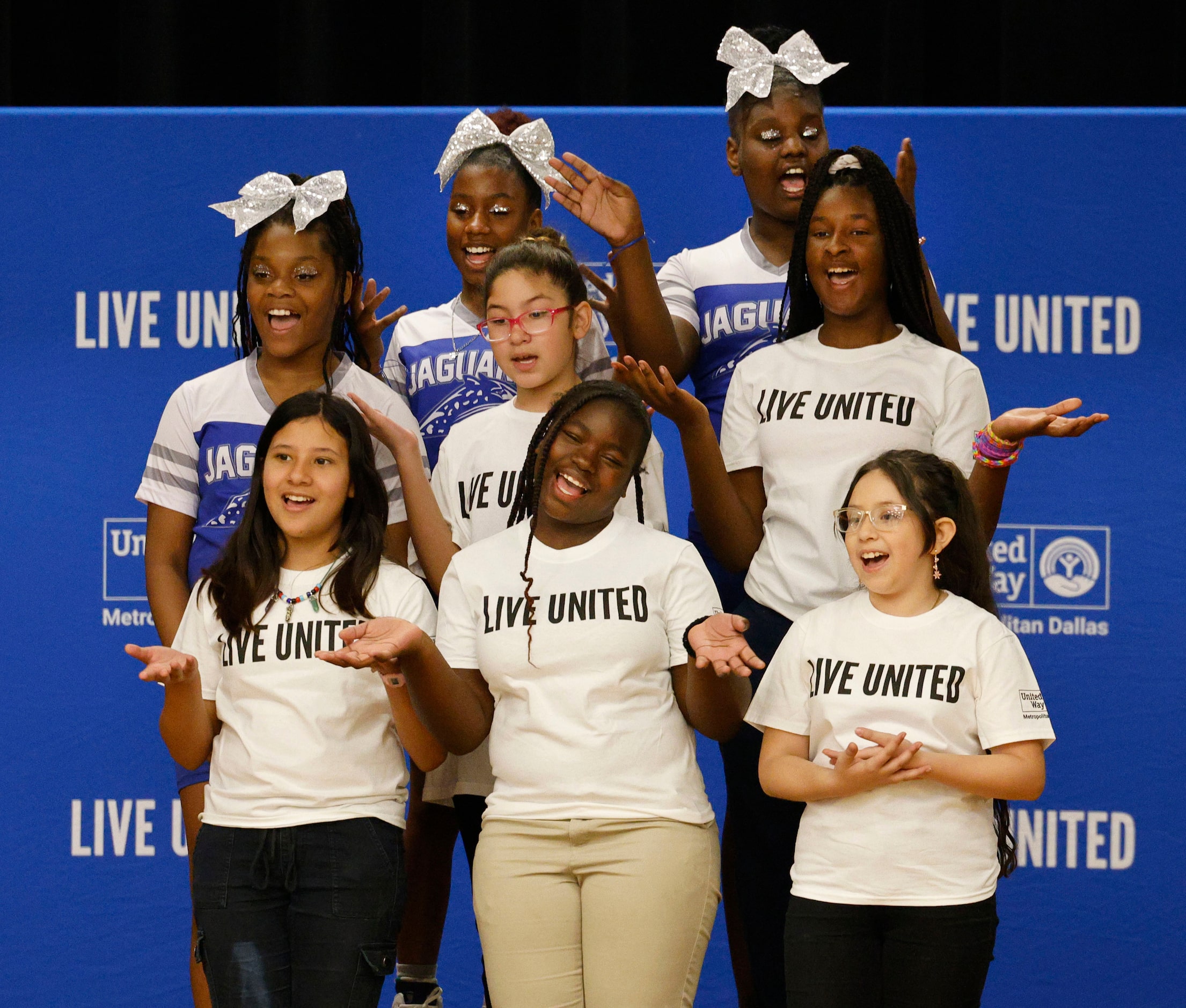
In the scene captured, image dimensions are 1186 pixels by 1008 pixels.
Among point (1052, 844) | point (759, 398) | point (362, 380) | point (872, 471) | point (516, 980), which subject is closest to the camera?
point (516, 980)

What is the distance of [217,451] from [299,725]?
23.6 inches

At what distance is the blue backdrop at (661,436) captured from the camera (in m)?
3.15

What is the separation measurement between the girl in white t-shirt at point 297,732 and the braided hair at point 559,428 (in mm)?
216

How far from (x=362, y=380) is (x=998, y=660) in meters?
1.22

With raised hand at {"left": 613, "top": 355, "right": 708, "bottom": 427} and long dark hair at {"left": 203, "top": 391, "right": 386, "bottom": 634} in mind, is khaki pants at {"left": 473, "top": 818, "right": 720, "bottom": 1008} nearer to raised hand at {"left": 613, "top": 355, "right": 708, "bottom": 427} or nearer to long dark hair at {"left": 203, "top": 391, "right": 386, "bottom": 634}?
long dark hair at {"left": 203, "top": 391, "right": 386, "bottom": 634}

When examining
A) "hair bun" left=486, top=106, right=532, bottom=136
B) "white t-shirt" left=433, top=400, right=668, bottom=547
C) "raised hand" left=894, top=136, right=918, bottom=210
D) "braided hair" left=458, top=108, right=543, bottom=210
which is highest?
"hair bun" left=486, top=106, right=532, bottom=136

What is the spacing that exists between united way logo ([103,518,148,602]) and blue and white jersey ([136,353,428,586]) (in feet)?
2.32

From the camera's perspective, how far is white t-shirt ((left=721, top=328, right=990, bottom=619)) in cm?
232

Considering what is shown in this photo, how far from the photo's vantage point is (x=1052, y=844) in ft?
10.5
